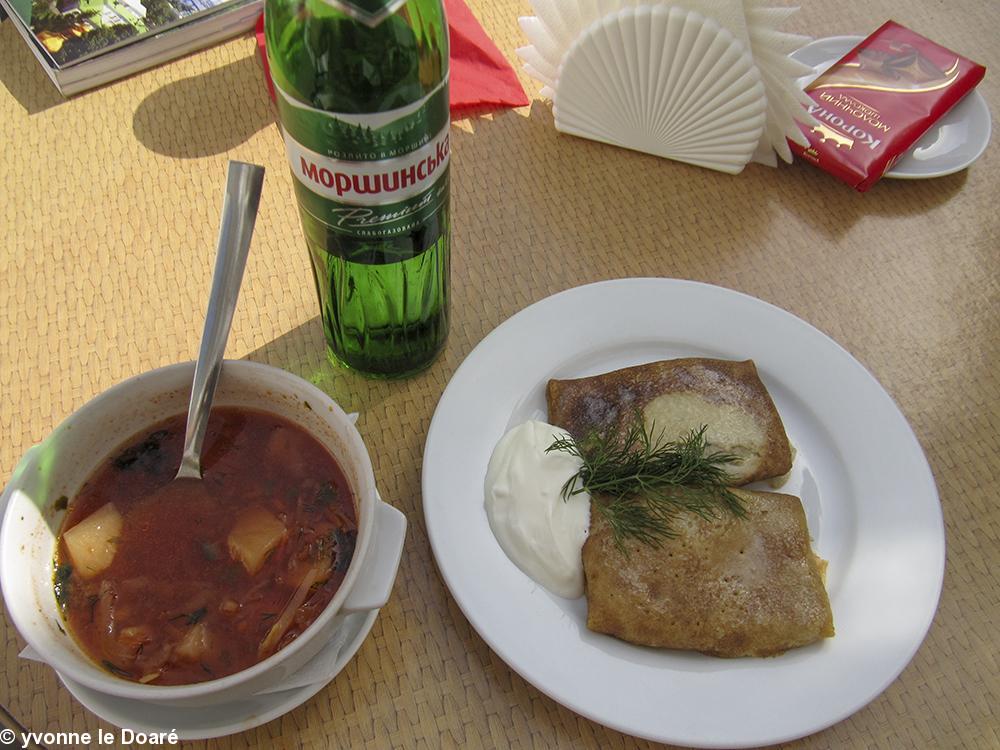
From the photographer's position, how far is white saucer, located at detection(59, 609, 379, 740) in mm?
710

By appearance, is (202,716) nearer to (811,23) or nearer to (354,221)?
(354,221)

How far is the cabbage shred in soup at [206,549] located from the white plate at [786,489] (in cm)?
13

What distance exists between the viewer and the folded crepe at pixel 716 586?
2.59ft

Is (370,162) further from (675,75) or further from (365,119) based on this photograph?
(675,75)

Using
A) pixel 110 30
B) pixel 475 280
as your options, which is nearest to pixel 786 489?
pixel 475 280

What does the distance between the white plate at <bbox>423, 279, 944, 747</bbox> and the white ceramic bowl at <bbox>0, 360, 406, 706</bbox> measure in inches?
4.8

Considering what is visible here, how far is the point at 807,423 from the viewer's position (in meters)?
0.96

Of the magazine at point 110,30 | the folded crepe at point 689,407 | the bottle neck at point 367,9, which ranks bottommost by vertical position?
the folded crepe at point 689,407

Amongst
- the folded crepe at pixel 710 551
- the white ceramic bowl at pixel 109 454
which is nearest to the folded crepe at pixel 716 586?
the folded crepe at pixel 710 551

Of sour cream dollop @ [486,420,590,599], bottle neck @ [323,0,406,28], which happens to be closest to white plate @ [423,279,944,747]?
sour cream dollop @ [486,420,590,599]

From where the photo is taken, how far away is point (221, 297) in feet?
2.57

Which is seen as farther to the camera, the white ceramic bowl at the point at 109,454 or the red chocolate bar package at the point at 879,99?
the red chocolate bar package at the point at 879,99

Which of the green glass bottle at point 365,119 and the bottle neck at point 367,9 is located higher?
the bottle neck at point 367,9

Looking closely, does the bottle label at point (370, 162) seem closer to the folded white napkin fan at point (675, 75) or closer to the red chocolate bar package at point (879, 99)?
the folded white napkin fan at point (675, 75)
